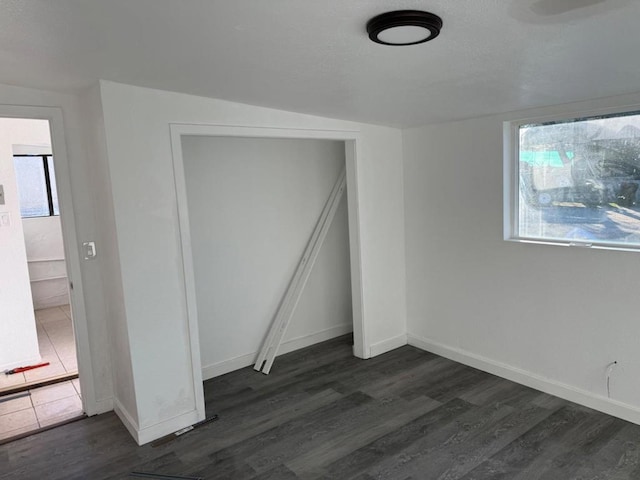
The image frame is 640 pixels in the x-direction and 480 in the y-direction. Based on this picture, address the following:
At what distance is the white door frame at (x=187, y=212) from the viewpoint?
3025mm

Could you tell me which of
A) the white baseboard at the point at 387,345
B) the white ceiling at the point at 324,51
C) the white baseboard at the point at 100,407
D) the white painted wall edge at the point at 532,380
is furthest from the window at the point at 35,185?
the white painted wall edge at the point at 532,380

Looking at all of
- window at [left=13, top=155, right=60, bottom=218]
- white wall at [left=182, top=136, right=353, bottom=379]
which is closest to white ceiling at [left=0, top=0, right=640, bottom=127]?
white wall at [left=182, top=136, right=353, bottom=379]

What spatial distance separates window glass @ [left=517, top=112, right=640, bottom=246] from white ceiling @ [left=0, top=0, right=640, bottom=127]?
1.06 ft

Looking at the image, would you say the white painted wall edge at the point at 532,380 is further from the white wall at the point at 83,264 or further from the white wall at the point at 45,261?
the white wall at the point at 45,261

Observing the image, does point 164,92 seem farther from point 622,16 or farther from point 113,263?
point 622,16

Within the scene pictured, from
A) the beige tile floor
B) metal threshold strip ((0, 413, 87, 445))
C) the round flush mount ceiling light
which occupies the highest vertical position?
the round flush mount ceiling light

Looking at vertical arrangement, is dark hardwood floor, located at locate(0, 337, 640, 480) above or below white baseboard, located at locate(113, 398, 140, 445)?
below

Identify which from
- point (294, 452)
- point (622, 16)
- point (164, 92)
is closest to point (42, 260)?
point (164, 92)

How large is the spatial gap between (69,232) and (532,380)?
3.40 m

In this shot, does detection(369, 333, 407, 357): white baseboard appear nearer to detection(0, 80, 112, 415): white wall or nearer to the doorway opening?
detection(0, 80, 112, 415): white wall

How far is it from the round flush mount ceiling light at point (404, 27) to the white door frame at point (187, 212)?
1486 mm

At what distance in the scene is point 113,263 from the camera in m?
3.02

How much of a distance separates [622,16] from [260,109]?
2.19 meters

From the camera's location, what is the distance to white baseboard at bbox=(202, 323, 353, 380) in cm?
396
